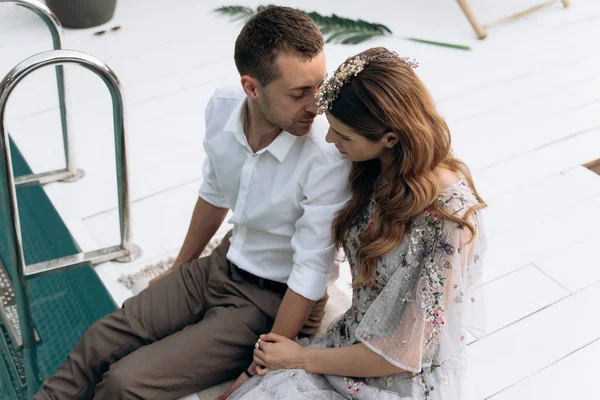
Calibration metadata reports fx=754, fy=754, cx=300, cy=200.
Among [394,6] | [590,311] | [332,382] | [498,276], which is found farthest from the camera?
[394,6]

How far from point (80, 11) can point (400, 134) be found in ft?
8.86

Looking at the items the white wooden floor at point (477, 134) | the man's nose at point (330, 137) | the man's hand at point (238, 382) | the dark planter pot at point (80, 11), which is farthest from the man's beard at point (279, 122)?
the dark planter pot at point (80, 11)

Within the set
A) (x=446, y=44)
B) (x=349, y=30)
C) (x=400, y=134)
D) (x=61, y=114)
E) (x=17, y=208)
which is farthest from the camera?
(x=349, y=30)

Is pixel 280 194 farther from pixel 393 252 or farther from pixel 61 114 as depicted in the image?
pixel 61 114

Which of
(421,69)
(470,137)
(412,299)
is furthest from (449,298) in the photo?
(421,69)

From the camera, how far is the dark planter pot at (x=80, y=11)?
3654 millimetres

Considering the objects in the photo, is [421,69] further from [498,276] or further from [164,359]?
[164,359]

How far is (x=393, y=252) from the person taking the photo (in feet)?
4.96

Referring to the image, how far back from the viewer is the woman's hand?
5.43ft

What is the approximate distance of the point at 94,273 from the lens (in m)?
2.32

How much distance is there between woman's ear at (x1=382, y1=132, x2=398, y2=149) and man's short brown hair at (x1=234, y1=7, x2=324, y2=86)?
26cm

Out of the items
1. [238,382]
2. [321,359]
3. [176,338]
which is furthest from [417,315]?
[176,338]

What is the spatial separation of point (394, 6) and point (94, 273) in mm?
2382

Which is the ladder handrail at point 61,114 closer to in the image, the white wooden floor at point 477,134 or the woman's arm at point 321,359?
the white wooden floor at point 477,134
